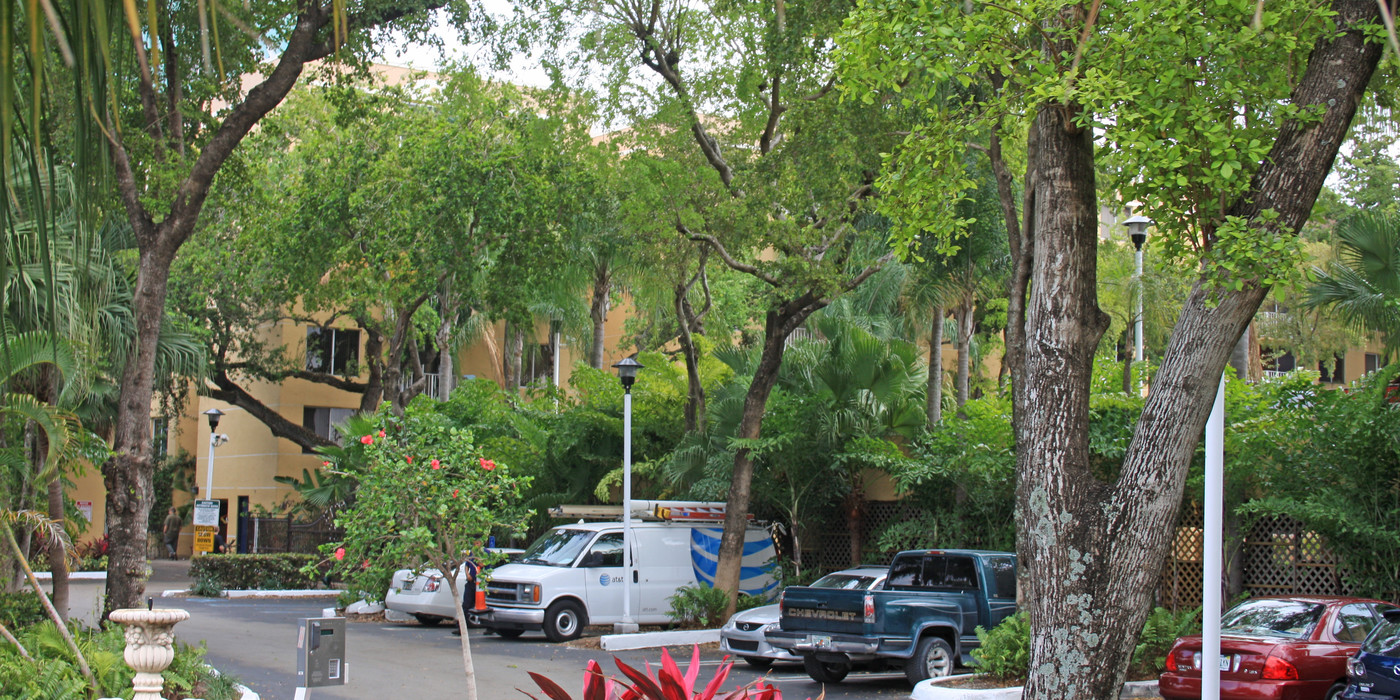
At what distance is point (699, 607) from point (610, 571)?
163 centimetres

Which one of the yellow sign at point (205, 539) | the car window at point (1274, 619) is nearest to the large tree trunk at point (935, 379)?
the car window at point (1274, 619)

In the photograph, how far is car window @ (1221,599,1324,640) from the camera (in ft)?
34.8

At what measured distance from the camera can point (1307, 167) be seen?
6289 mm

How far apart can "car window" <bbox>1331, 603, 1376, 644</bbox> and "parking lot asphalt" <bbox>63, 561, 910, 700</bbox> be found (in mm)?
4595

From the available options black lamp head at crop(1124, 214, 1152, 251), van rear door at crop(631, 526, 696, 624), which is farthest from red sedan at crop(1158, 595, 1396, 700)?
van rear door at crop(631, 526, 696, 624)

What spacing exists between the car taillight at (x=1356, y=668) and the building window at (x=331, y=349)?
34.0 m

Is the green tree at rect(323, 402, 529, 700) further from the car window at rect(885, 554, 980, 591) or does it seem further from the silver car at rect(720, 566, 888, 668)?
the car window at rect(885, 554, 980, 591)

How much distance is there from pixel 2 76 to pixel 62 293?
455 inches

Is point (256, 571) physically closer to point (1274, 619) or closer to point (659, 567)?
point (659, 567)

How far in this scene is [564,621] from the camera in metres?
18.5

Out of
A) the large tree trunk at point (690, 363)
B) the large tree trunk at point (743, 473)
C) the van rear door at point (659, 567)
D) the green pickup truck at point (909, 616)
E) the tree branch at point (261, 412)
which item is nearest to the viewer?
the green pickup truck at point (909, 616)

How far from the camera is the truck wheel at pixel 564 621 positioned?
18.2m

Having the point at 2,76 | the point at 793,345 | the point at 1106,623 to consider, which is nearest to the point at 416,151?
the point at 793,345

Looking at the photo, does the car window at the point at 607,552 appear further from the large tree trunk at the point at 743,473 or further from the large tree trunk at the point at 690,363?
the large tree trunk at the point at 690,363
